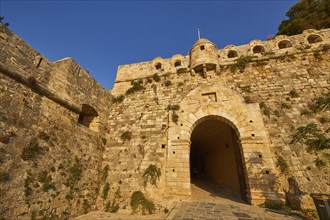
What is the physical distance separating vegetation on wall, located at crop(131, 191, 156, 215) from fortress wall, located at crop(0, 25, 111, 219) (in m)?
1.81

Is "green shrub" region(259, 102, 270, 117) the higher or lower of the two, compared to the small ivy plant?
higher

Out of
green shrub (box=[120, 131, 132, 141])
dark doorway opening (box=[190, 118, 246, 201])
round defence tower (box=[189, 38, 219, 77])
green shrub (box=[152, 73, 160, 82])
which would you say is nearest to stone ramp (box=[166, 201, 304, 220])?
dark doorway opening (box=[190, 118, 246, 201])

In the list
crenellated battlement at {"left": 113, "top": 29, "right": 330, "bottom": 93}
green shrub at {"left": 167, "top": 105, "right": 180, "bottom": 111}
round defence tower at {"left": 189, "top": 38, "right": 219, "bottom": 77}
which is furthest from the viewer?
round defence tower at {"left": 189, "top": 38, "right": 219, "bottom": 77}

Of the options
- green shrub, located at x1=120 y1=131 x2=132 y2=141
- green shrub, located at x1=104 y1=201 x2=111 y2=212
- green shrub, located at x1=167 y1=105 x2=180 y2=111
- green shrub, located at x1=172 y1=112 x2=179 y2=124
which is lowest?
green shrub, located at x1=104 y1=201 x2=111 y2=212

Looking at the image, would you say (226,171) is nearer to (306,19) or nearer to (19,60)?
(19,60)

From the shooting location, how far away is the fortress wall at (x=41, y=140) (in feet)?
14.5

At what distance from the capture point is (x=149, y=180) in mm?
6711

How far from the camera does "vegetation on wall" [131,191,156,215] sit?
595 cm

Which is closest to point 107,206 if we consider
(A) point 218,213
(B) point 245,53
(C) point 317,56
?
(A) point 218,213

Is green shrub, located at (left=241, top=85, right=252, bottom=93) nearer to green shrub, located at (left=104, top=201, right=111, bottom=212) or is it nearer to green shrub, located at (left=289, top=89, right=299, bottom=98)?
green shrub, located at (left=289, top=89, right=299, bottom=98)

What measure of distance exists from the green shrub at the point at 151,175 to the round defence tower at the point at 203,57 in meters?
5.71

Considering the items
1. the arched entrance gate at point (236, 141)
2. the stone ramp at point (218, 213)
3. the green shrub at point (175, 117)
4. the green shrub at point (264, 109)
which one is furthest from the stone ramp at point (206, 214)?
the green shrub at point (264, 109)

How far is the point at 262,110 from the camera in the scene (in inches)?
292

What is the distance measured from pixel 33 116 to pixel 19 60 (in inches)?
72.8
